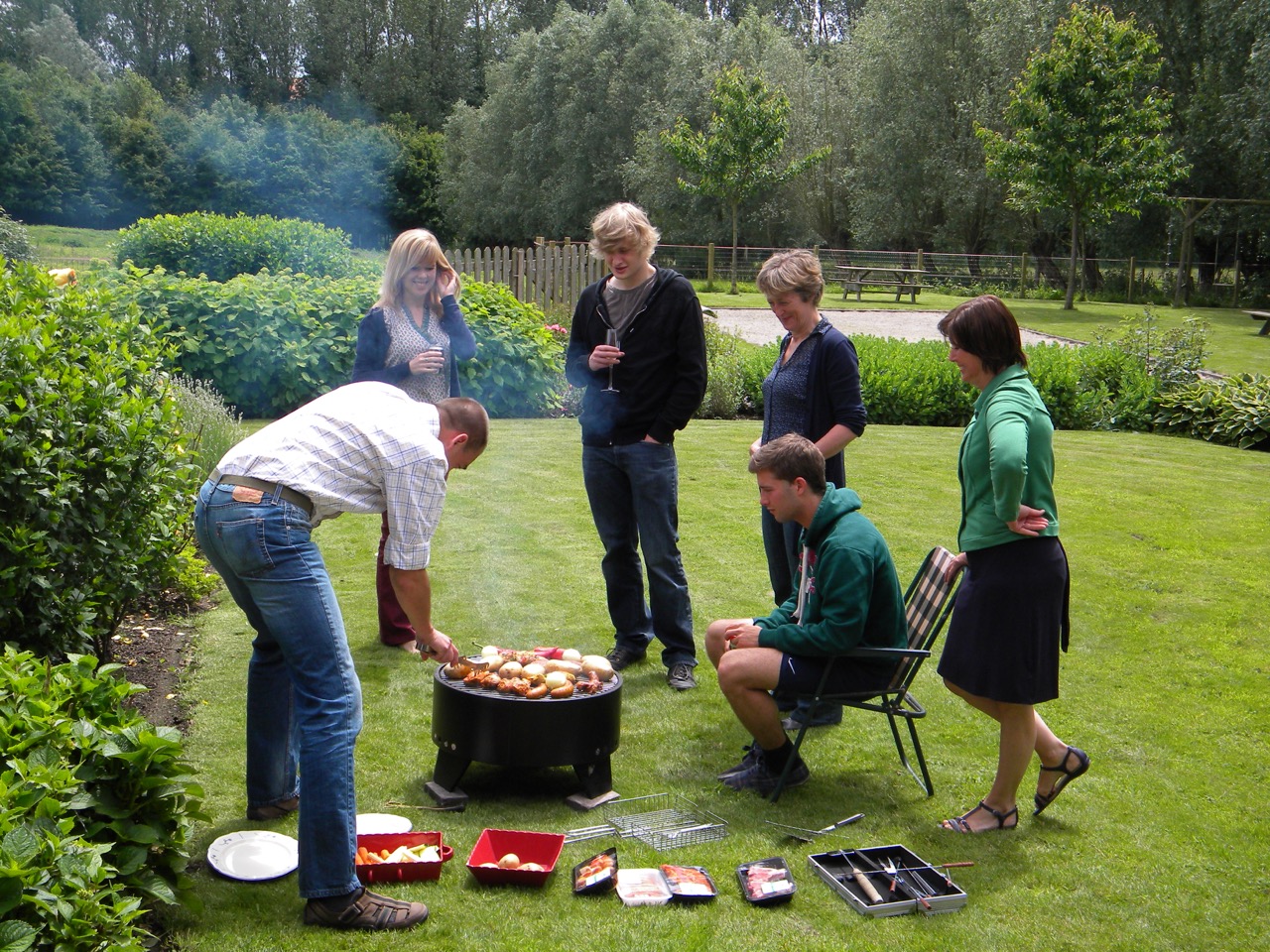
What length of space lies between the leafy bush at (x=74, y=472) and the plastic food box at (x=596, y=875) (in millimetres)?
2082

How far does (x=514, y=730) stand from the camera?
386cm

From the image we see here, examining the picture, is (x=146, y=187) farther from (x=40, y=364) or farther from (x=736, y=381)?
(x=40, y=364)

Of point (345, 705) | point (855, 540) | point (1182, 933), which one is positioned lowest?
point (1182, 933)

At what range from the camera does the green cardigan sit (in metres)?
3.66

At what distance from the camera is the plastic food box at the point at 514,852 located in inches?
136

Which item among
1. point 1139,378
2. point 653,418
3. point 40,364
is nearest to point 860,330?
point 1139,378

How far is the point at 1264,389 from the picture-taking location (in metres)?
13.4

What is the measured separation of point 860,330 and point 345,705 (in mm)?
19595

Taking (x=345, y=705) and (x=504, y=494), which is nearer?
(x=345, y=705)

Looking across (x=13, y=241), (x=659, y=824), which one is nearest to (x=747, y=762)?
(x=659, y=824)

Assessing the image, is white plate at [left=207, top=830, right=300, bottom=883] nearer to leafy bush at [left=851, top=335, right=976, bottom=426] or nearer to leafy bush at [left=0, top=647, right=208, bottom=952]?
leafy bush at [left=0, top=647, right=208, bottom=952]

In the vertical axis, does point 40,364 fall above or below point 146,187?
below

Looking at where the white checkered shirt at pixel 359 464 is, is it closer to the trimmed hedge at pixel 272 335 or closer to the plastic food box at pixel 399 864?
Result: the plastic food box at pixel 399 864

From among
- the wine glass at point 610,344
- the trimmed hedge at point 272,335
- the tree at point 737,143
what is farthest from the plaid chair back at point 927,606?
the tree at point 737,143
